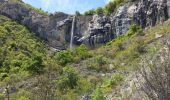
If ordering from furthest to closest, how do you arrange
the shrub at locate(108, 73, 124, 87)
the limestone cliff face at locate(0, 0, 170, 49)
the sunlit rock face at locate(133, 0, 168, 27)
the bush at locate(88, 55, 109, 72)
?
the limestone cliff face at locate(0, 0, 170, 49) < the sunlit rock face at locate(133, 0, 168, 27) < the bush at locate(88, 55, 109, 72) < the shrub at locate(108, 73, 124, 87)

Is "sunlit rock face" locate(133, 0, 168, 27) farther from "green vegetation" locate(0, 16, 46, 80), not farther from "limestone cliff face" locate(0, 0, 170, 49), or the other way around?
"green vegetation" locate(0, 16, 46, 80)

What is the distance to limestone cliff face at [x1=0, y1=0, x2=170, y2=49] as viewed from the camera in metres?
84.8

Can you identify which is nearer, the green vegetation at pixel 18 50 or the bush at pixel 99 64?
the bush at pixel 99 64

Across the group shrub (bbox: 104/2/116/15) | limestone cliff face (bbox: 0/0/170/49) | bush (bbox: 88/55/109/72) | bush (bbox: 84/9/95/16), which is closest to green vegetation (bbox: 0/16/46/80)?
limestone cliff face (bbox: 0/0/170/49)

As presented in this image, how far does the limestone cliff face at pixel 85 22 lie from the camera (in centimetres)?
8475

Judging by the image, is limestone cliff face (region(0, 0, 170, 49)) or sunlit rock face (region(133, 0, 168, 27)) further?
limestone cliff face (region(0, 0, 170, 49))

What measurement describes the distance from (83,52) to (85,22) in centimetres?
3411

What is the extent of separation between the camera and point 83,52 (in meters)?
67.4

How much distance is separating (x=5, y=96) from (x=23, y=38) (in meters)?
51.4

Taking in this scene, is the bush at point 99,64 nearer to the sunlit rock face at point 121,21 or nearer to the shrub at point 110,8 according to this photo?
the sunlit rock face at point 121,21

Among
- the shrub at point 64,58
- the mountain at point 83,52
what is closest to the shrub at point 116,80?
the mountain at point 83,52

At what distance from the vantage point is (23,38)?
309ft

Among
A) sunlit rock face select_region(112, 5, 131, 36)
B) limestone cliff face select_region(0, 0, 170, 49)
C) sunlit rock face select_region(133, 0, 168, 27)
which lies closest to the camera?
sunlit rock face select_region(133, 0, 168, 27)

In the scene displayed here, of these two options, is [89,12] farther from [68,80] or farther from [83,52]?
[68,80]
